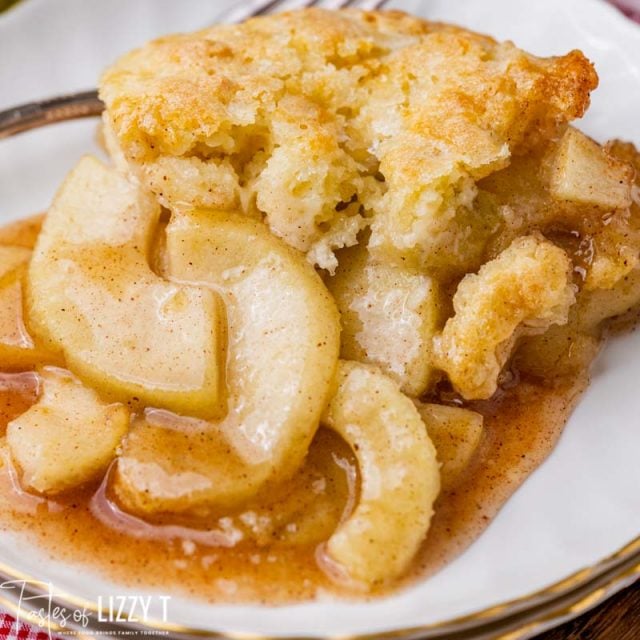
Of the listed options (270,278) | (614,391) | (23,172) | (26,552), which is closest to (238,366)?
(270,278)

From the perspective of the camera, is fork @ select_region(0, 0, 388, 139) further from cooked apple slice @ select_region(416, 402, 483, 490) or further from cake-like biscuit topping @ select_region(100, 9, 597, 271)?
cooked apple slice @ select_region(416, 402, 483, 490)

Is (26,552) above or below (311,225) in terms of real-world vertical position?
below

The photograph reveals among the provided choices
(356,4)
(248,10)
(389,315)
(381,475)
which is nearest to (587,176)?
(389,315)

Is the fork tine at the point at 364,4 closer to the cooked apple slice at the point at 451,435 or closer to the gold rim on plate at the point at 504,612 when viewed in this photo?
the cooked apple slice at the point at 451,435

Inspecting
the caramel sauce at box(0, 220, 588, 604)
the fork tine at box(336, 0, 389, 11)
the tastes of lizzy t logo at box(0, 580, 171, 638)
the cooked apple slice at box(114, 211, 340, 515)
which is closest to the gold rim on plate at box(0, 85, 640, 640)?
the tastes of lizzy t logo at box(0, 580, 171, 638)

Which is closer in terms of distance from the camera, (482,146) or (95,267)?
(482,146)

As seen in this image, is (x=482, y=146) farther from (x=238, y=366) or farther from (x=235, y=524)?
(x=235, y=524)
